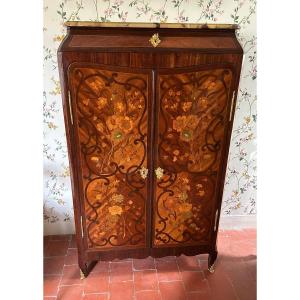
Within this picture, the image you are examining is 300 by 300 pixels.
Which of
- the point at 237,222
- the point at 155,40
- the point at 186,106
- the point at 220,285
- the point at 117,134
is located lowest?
the point at 220,285

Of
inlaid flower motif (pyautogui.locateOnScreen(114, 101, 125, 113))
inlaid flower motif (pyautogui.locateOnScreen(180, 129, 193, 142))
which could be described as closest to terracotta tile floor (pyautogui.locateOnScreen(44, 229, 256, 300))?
inlaid flower motif (pyautogui.locateOnScreen(180, 129, 193, 142))

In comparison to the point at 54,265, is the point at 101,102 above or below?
above

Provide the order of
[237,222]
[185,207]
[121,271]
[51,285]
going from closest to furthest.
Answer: [185,207], [51,285], [121,271], [237,222]

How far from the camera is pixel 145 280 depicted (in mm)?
2004

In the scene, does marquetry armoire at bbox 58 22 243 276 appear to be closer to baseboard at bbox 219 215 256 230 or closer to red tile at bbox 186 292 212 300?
red tile at bbox 186 292 212 300

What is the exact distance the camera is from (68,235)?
2.43m

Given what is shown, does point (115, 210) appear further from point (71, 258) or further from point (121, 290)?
point (71, 258)

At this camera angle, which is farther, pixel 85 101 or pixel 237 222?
pixel 237 222

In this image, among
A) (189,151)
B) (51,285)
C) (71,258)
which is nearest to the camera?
(189,151)

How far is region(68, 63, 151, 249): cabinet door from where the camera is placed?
5.00 feet

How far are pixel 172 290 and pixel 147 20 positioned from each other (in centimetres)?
167

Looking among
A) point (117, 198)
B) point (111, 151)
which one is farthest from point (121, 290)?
point (111, 151)

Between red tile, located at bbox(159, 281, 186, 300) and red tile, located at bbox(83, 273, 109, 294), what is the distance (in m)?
0.34
